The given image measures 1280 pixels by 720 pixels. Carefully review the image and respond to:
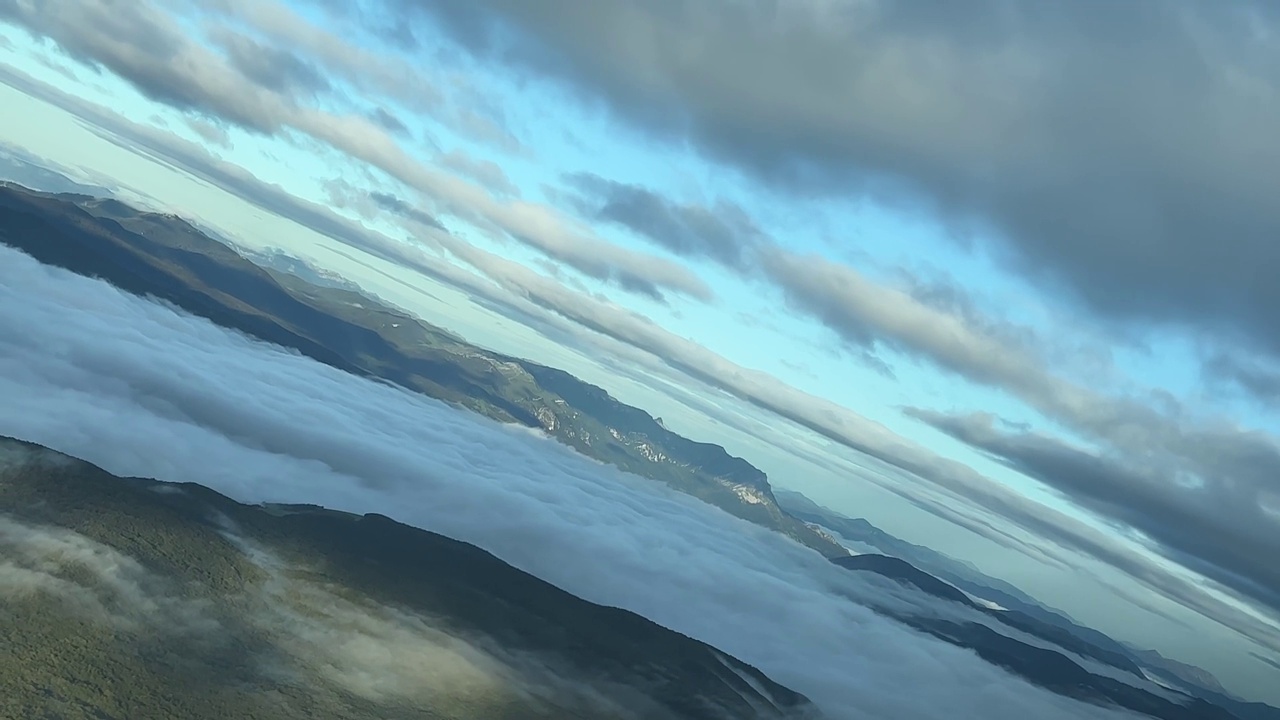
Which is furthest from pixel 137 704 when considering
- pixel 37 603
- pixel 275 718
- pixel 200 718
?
pixel 37 603

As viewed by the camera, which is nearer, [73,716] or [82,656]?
[73,716]

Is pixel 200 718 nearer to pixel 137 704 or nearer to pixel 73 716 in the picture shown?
pixel 137 704

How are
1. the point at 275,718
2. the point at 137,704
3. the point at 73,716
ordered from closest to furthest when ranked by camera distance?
the point at 73,716 → the point at 137,704 → the point at 275,718

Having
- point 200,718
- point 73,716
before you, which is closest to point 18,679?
point 73,716

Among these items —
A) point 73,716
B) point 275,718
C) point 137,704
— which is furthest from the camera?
point 275,718

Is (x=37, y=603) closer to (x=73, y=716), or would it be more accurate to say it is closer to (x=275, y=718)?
(x=73, y=716)

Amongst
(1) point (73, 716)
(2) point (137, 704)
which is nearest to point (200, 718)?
(2) point (137, 704)

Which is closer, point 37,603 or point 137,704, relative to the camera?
point 137,704
